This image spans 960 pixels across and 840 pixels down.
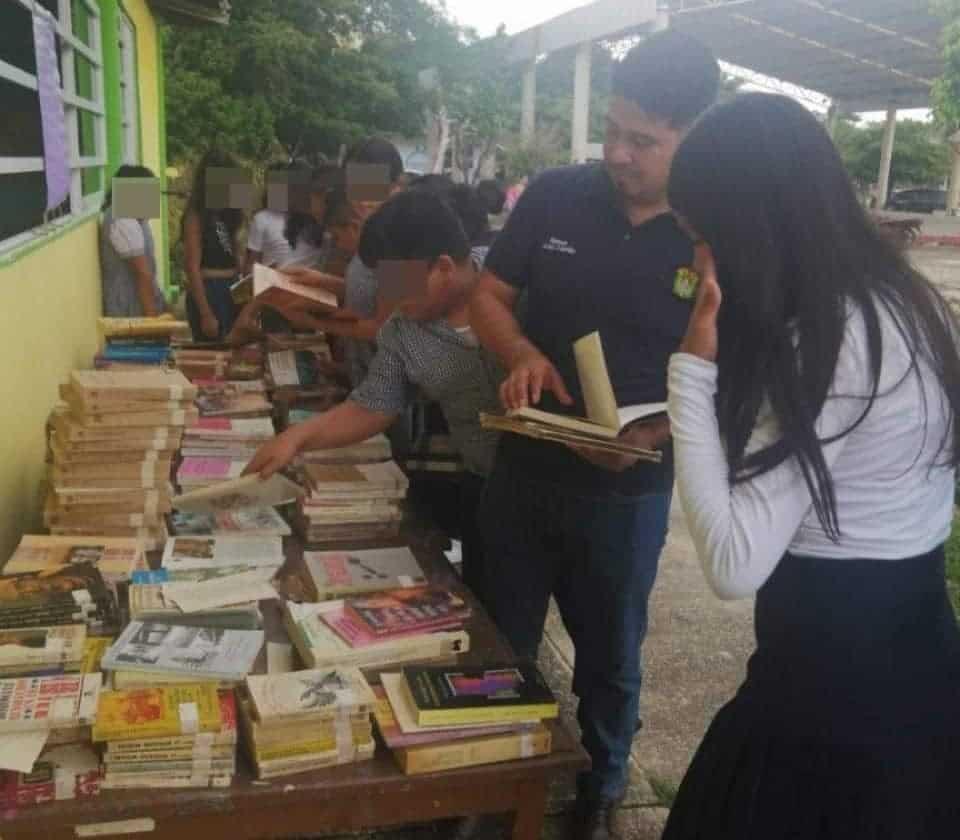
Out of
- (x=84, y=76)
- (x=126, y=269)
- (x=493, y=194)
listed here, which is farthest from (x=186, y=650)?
(x=493, y=194)

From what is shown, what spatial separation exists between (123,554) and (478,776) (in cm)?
100

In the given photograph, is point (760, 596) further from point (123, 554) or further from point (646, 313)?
point (123, 554)

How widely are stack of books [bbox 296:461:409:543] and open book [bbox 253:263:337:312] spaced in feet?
3.84

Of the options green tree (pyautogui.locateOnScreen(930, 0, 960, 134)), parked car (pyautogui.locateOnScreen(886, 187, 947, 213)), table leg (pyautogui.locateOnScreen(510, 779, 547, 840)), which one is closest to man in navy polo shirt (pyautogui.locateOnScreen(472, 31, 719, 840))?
table leg (pyautogui.locateOnScreen(510, 779, 547, 840))

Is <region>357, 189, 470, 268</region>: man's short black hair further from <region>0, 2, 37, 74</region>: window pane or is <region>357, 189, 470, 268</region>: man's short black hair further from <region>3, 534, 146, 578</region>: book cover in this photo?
<region>0, 2, 37, 74</region>: window pane

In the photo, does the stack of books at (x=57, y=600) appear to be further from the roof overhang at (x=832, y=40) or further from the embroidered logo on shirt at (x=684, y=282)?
the roof overhang at (x=832, y=40)

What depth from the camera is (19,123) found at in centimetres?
326

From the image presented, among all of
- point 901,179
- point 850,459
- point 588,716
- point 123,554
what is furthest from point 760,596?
point 901,179

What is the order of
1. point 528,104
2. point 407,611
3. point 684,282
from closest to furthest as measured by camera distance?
point 407,611 < point 684,282 < point 528,104

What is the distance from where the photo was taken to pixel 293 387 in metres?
3.62

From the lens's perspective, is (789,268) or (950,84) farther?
(950,84)

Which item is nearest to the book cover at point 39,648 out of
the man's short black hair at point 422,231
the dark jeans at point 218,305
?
the man's short black hair at point 422,231

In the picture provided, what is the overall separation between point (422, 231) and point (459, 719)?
127 centimetres

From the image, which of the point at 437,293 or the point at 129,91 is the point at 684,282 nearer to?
the point at 437,293
